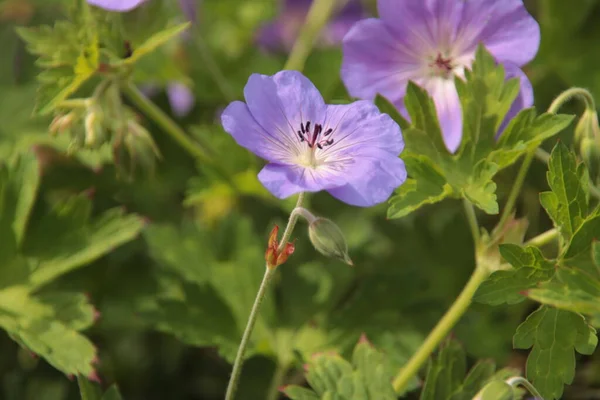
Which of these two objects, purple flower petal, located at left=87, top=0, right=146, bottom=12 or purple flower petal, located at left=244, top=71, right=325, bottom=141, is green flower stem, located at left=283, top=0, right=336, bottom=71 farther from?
purple flower petal, located at left=244, top=71, right=325, bottom=141

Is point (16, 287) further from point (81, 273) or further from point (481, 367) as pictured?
point (481, 367)

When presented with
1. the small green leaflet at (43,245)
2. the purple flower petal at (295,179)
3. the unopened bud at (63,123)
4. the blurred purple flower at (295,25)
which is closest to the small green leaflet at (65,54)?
the unopened bud at (63,123)

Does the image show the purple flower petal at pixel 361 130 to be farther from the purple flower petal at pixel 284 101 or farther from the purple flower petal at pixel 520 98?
the purple flower petal at pixel 520 98

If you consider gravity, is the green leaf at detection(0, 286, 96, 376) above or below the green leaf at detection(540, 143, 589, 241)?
below

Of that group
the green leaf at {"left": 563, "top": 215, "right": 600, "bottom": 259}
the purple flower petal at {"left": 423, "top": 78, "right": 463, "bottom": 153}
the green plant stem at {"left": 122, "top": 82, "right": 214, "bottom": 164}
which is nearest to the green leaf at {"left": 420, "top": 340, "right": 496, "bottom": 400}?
the green leaf at {"left": 563, "top": 215, "right": 600, "bottom": 259}

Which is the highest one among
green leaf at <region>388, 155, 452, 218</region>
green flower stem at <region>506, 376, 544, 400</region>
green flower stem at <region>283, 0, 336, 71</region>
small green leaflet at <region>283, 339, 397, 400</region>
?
green leaf at <region>388, 155, 452, 218</region>

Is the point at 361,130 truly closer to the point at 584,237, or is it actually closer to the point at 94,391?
the point at 584,237
